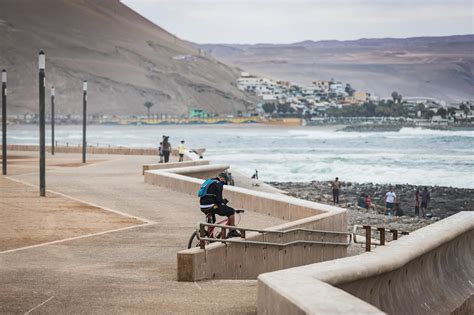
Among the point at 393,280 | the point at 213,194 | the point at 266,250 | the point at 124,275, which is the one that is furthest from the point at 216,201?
the point at 393,280

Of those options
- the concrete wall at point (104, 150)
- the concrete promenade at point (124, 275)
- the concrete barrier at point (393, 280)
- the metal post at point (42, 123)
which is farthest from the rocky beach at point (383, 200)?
the concrete barrier at point (393, 280)

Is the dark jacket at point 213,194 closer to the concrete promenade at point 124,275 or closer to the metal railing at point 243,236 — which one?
the metal railing at point 243,236

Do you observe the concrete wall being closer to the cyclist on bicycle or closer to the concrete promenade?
the concrete promenade

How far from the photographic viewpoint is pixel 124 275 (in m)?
12.2

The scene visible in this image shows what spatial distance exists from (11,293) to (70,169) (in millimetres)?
29163

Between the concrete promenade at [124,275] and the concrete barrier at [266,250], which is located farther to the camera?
the concrete barrier at [266,250]

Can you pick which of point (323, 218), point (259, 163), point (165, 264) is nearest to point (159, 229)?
point (323, 218)

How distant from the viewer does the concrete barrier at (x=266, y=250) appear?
12148 millimetres

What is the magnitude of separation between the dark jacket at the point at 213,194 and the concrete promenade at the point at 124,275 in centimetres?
89

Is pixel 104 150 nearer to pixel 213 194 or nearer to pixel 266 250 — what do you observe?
pixel 213 194

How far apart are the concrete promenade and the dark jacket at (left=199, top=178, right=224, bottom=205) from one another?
2.91ft

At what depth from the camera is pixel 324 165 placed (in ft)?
269

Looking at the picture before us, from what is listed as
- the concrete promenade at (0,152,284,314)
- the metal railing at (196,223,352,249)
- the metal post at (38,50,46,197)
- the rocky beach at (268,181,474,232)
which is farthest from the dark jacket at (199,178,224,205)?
the rocky beach at (268,181,474,232)

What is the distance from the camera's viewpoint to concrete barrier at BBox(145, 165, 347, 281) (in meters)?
12.1
